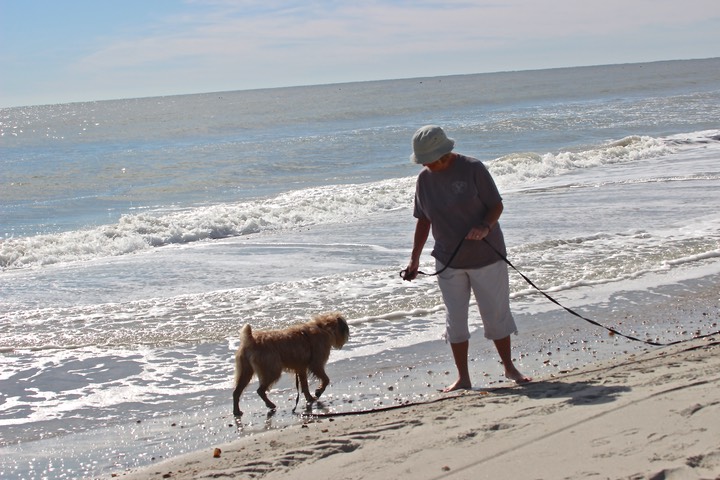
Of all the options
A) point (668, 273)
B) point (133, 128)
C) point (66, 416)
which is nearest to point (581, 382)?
point (66, 416)

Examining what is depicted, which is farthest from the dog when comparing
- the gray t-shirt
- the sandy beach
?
the gray t-shirt

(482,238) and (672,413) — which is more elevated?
(482,238)

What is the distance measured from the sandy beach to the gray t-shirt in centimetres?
93

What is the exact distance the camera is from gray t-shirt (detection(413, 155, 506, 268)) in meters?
5.49

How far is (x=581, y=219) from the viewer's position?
14.4 metres

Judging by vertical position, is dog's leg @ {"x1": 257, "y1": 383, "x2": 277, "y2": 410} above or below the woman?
below

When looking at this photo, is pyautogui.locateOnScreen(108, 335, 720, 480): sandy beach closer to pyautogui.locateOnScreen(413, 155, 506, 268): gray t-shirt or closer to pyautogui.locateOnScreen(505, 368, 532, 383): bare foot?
pyautogui.locateOnScreen(505, 368, 532, 383): bare foot

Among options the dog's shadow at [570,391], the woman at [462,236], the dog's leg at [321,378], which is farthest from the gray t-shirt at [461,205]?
the dog's leg at [321,378]

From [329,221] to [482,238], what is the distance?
459 inches

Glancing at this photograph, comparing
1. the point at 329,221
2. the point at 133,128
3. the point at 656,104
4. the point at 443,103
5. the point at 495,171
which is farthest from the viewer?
the point at 443,103

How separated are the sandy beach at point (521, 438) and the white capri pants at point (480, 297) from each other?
0.42m

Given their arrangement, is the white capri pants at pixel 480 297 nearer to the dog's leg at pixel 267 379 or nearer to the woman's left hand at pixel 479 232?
the woman's left hand at pixel 479 232

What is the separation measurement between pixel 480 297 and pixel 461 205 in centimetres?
69

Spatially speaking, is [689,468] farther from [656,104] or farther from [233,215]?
[656,104]
